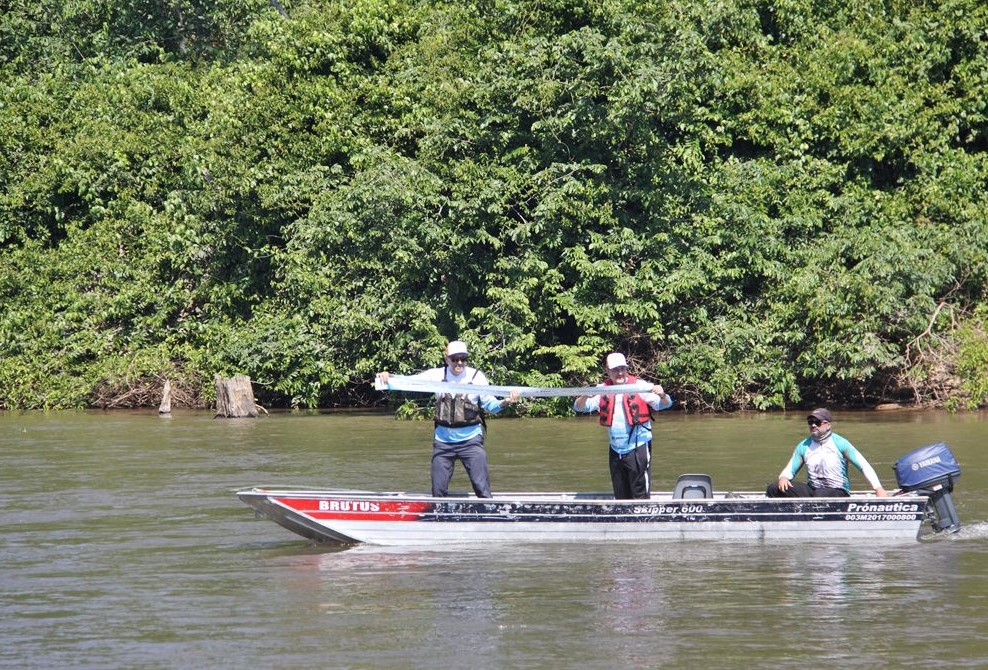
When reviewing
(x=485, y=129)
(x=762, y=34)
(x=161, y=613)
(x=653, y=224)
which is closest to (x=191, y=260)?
(x=485, y=129)

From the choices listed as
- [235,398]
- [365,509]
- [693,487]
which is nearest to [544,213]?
[235,398]

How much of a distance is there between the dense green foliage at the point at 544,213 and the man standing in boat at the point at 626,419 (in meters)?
11.3

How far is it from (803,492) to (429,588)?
409cm

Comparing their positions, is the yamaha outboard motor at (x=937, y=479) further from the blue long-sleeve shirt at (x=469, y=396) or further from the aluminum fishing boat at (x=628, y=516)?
the blue long-sleeve shirt at (x=469, y=396)

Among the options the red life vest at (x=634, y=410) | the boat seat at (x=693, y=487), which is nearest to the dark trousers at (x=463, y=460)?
the red life vest at (x=634, y=410)

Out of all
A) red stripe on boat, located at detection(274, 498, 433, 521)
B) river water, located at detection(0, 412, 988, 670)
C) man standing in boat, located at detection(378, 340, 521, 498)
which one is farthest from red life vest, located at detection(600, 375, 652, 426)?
red stripe on boat, located at detection(274, 498, 433, 521)

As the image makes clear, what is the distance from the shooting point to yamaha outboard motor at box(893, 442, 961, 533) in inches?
533

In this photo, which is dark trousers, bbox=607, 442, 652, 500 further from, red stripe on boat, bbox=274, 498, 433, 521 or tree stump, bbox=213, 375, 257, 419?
tree stump, bbox=213, 375, 257, 419

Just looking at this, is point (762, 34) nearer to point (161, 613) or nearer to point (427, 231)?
point (427, 231)

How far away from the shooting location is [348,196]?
26.0 meters

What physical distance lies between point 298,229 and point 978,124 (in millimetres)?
13320

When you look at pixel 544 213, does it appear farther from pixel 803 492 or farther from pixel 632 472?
pixel 803 492

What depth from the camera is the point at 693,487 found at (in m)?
14.0

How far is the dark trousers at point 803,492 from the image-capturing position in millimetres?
13492
